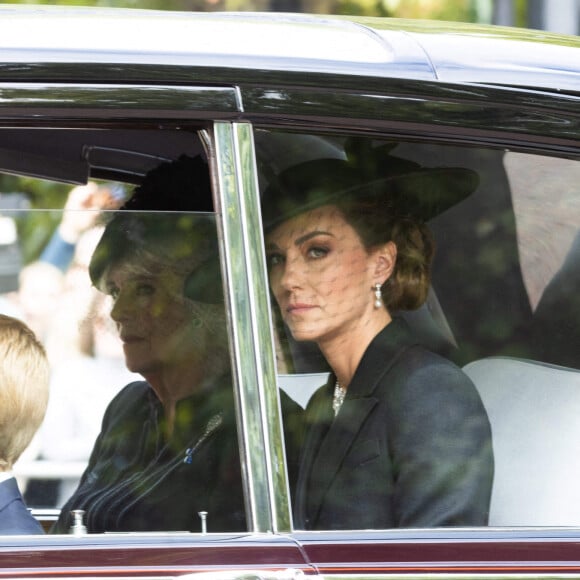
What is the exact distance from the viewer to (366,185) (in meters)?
2.20

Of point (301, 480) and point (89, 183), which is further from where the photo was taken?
point (89, 183)

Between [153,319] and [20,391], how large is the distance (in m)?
0.24

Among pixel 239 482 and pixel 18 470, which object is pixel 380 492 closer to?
pixel 239 482

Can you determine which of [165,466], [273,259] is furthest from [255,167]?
[165,466]

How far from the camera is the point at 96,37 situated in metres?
2.00

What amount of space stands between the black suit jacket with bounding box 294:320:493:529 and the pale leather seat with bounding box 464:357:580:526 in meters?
0.03

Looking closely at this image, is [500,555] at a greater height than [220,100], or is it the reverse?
[220,100]

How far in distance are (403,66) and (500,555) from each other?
0.77 metres

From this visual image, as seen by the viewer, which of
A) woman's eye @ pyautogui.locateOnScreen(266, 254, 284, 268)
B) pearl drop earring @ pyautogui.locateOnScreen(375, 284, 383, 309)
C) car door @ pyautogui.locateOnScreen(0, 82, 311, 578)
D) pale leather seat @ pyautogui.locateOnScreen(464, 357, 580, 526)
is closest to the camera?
car door @ pyautogui.locateOnScreen(0, 82, 311, 578)

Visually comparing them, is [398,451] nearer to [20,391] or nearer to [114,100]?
[20,391]

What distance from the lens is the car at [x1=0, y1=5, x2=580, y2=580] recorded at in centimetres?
192

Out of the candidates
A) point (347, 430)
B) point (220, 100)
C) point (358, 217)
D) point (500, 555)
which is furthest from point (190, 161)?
point (500, 555)

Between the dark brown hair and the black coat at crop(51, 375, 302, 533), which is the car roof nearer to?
the dark brown hair

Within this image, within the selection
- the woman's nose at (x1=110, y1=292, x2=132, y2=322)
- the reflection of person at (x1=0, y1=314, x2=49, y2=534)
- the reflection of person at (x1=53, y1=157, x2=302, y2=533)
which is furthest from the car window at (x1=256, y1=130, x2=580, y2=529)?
the reflection of person at (x1=0, y1=314, x2=49, y2=534)
